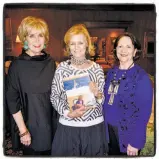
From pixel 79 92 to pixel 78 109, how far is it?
12 cm

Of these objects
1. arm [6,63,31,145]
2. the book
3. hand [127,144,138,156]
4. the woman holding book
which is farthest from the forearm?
hand [127,144,138,156]

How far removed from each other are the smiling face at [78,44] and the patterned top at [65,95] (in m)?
0.09

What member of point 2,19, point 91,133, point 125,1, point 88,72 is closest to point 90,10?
point 125,1

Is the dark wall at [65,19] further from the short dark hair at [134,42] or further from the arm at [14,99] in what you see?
the arm at [14,99]

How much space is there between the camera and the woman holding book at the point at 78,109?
2.41 metres

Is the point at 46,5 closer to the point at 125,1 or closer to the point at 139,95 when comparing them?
the point at 125,1

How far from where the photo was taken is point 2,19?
7.91 feet

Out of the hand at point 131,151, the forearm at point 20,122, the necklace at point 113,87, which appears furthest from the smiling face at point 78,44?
the hand at point 131,151

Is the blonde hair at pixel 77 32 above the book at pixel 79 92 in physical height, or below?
above

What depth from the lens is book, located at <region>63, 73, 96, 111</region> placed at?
2.42 meters

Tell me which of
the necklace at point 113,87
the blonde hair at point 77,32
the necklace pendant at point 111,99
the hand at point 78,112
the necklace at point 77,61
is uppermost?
the blonde hair at point 77,32

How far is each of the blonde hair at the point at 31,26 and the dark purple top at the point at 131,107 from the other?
52cm

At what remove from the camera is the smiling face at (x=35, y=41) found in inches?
94.3

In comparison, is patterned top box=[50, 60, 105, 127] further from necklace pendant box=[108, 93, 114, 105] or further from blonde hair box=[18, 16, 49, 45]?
blonde hair box=[18, 16, 49, 45]
